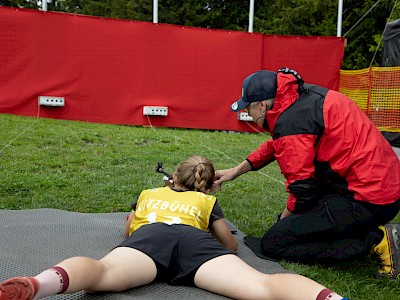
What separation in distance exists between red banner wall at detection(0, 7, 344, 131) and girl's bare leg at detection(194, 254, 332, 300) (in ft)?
27.2

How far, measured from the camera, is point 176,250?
8.03 feet

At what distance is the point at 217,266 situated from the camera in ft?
7.66

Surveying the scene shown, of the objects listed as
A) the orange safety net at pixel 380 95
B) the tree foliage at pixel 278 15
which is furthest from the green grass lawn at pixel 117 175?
the tree foliage at pixel 278 15

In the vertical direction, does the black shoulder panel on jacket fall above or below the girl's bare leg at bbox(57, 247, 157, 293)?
above

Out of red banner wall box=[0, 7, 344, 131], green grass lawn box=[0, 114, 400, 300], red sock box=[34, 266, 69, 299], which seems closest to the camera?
red sock box=[34, 266, 69, 299]

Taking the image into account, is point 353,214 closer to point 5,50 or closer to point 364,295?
point 364,295

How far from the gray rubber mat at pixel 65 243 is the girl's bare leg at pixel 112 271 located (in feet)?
0.22

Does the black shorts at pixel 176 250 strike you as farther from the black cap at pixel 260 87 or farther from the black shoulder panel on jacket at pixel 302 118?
the black cap at pixel 260 87

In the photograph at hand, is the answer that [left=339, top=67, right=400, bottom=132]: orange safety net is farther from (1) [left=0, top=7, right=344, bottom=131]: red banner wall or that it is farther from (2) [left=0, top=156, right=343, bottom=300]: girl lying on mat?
(2) [left=0, top=156, right=343, bottom=300]: girl lying on mat

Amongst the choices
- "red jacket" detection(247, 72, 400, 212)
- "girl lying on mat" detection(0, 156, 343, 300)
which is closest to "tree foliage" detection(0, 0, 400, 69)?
"red jacket" detection(247, 72, 400, 212)

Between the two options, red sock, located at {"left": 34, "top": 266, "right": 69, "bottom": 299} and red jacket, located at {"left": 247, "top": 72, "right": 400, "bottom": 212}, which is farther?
red jacket, located at {"left": 247, "top": 72, "right": 400, "bottom": 212}

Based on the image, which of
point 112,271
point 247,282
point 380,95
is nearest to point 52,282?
point 112,271

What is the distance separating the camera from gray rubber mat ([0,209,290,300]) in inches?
93.7

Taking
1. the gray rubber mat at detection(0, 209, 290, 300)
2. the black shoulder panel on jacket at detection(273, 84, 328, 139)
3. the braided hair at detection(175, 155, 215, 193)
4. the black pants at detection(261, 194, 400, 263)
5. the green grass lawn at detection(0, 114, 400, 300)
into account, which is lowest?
the green grass lawn at detection(0, 114, 400, 300)
